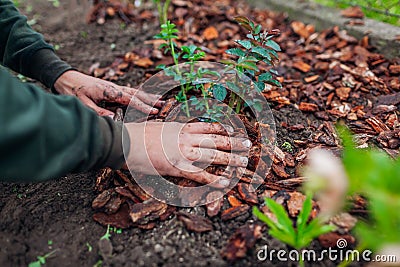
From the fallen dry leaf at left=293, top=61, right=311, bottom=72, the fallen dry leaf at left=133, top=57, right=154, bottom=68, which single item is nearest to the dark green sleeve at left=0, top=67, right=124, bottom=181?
the fallen dry leaf at left=133, top=57, right=154, bottom=68

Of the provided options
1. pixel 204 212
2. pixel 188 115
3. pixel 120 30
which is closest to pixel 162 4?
pixel 120 30

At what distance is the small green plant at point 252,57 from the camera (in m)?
1.36

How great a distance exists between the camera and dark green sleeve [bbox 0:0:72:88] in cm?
166

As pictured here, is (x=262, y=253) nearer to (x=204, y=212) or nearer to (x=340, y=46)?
(x=204, y=212)

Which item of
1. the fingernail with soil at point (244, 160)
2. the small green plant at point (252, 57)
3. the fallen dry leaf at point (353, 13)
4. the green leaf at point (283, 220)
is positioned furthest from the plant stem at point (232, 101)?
the fallen dry leaf at point (353, 13)

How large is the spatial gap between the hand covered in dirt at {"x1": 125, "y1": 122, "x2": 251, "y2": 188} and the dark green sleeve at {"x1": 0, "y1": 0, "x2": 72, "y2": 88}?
64 centimetres

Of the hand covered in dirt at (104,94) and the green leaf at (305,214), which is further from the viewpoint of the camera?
the hand covered in dirt at (104,94)

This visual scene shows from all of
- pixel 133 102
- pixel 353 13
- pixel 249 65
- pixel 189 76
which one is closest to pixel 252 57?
pixel 249 65

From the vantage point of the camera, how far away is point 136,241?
1.18m

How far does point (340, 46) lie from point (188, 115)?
109 cm

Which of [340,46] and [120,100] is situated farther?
[340,46]

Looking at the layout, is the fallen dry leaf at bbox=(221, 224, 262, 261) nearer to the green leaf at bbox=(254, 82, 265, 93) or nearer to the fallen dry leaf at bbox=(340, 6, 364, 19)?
the green leaf at bbox=(254, 82, 265, 93)

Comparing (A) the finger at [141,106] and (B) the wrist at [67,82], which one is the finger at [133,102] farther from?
(B) the wrist at [67,82]

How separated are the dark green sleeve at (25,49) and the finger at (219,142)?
Answer: 732 millimetres
